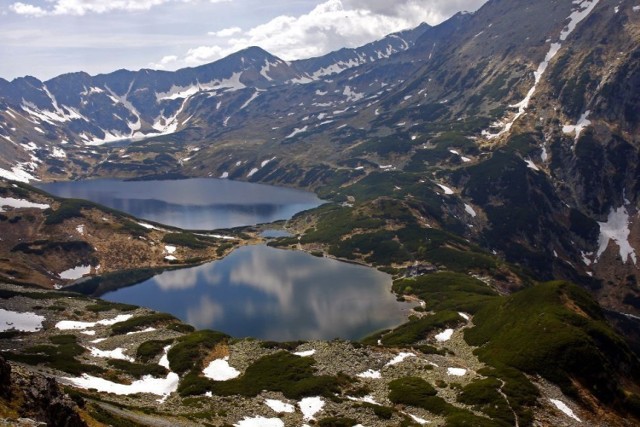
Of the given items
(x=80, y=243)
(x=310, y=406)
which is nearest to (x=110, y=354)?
(x=310, y=406)

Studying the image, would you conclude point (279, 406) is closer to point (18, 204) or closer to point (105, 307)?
point (105, 307)

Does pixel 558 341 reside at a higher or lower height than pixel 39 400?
lower

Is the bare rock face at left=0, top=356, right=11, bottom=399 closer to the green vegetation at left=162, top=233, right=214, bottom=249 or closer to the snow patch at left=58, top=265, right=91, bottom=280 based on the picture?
the snow patch at left=58, top=265, right=91, bottom=280

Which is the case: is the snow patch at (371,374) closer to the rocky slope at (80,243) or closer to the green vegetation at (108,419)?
the green vegetation at (108,419)

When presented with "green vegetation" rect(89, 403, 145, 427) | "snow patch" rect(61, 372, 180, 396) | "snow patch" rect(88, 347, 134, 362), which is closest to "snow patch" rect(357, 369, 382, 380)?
"snow patch" rect(61, 372, 180, 396)

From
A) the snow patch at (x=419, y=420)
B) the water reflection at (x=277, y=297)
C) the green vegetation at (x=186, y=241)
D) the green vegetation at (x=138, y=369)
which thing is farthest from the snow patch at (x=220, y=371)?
the green vegetation at (x=186, y=241)

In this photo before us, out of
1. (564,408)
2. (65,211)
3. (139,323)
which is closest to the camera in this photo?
(564,408)

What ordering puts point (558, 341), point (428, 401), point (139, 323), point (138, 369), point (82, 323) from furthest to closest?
point (82, 323)
point (139, 323)
point (558, 341)
point (138, 369)
point (428, 401)
